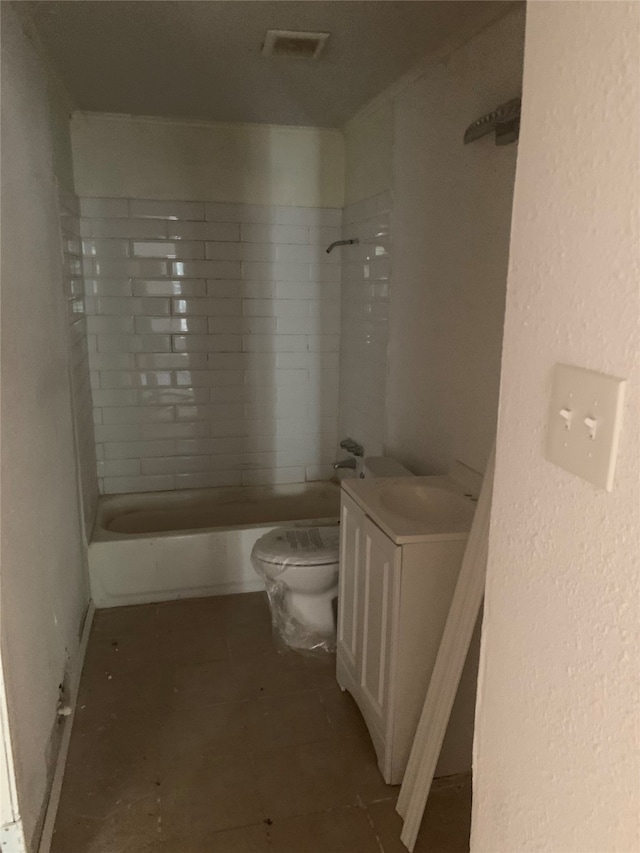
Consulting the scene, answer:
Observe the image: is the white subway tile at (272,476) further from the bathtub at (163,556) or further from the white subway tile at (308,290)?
the white subway tile at (308,290)

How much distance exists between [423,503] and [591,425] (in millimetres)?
1364

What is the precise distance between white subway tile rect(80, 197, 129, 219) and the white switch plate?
9.44ft

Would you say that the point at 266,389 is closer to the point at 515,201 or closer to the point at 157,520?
the point at 157,520

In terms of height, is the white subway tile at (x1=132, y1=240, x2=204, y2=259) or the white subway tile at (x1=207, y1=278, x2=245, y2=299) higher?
the white subway tile at (x1=132, y1=240, x2=204, y2=259)

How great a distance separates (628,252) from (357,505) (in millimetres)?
1432

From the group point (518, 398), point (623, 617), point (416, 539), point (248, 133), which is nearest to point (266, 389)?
point (248, 133)

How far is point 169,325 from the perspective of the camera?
335 cm

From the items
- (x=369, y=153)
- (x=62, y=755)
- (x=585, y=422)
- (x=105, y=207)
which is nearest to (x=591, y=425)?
(x=585, y=422)

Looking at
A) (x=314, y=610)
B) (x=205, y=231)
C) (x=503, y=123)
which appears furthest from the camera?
(x=205, y=231)

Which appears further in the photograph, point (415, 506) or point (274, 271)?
point (274, 271)

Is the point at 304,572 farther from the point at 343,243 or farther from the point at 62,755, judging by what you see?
the point at 343,243

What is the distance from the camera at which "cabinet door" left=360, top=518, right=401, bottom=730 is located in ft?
5.79

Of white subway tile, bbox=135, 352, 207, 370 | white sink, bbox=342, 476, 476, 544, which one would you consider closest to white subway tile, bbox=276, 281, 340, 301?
white subway tile, bbox=135, 352, 207, 370

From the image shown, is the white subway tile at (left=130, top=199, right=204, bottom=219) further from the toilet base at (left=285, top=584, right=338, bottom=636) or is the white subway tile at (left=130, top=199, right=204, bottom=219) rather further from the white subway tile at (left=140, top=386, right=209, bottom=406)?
the toilet base at (left=285, top=584, right=338, bottom=636)
